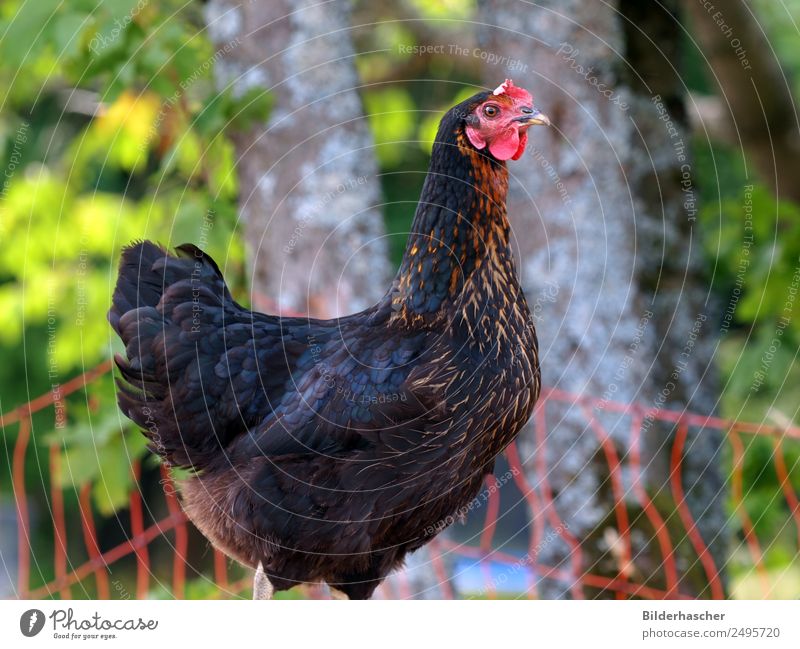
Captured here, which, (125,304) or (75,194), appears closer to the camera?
(125,304)

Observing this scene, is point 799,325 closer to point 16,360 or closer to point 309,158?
point 309,158

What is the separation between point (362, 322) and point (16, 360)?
1111 centimetres

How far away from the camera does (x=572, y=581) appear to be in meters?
4.96

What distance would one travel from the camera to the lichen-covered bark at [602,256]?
5074mm

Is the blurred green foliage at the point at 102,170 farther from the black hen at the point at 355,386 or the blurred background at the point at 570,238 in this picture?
the black hen at the point at 355,386

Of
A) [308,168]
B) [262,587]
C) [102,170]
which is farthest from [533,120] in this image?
[102,170]

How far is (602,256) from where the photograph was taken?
16.8 feet

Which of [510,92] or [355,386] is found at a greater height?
[510,92]

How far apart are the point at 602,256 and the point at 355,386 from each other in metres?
2.48

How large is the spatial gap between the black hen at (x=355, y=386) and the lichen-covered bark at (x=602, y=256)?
203cm

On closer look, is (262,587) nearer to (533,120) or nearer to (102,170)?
(533,120)

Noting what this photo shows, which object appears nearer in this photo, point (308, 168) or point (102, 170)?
point (308, 168)

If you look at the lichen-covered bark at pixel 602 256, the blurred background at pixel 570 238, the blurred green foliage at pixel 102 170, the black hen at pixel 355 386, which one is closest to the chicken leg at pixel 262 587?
the black hen at pixel 355 386
